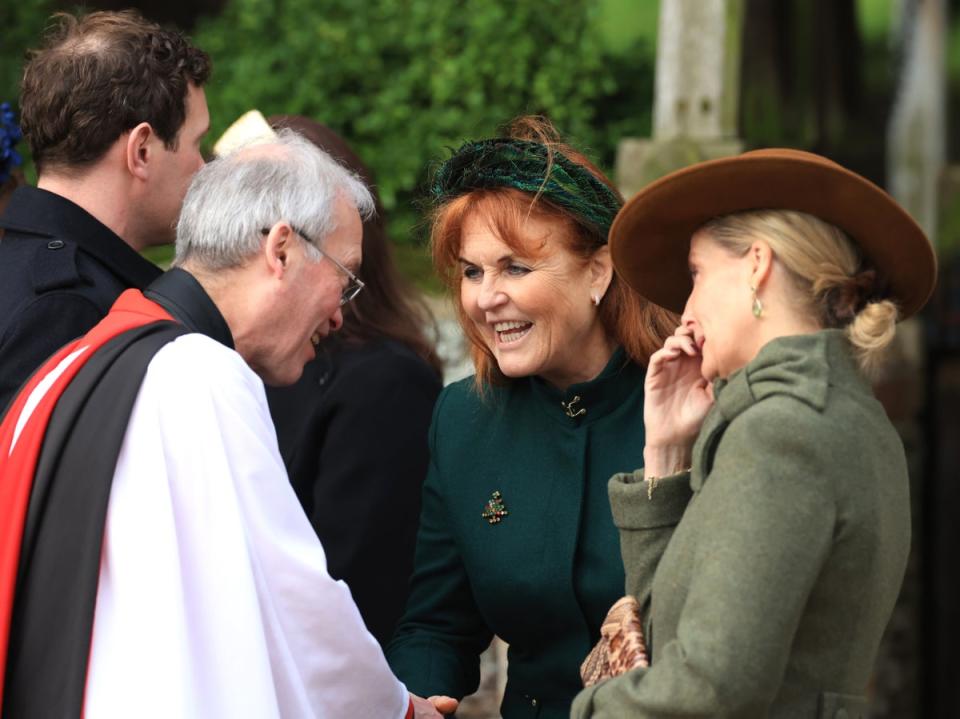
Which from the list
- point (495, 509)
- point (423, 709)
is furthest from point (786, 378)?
point (423, 709)

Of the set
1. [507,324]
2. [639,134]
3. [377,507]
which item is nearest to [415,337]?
[377,507]

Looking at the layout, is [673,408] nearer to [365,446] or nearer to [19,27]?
[365,446]

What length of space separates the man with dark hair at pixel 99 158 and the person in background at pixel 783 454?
3.69 feet

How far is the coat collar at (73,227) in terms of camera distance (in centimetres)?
304

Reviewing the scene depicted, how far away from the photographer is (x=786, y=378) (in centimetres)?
224

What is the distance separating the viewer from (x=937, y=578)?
8812 millimetres

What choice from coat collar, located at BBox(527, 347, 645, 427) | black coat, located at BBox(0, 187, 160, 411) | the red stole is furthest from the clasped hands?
black coat, located at BBox(0, 187, 160, 411)

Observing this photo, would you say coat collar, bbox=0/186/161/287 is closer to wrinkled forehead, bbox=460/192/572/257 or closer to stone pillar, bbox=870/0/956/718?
wrinkled forehead, bbox=460/192/572/257

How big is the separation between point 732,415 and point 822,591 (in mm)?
287

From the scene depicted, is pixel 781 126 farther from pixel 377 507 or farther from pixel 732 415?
pixel 732 415

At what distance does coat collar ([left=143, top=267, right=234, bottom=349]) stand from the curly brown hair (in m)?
0.51

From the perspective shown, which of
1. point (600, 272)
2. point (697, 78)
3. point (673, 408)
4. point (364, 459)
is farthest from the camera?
point (697, 78)

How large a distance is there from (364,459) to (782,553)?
158cm

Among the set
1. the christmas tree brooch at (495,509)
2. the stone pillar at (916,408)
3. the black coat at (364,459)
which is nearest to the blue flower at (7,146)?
the black coat at (364,459)
